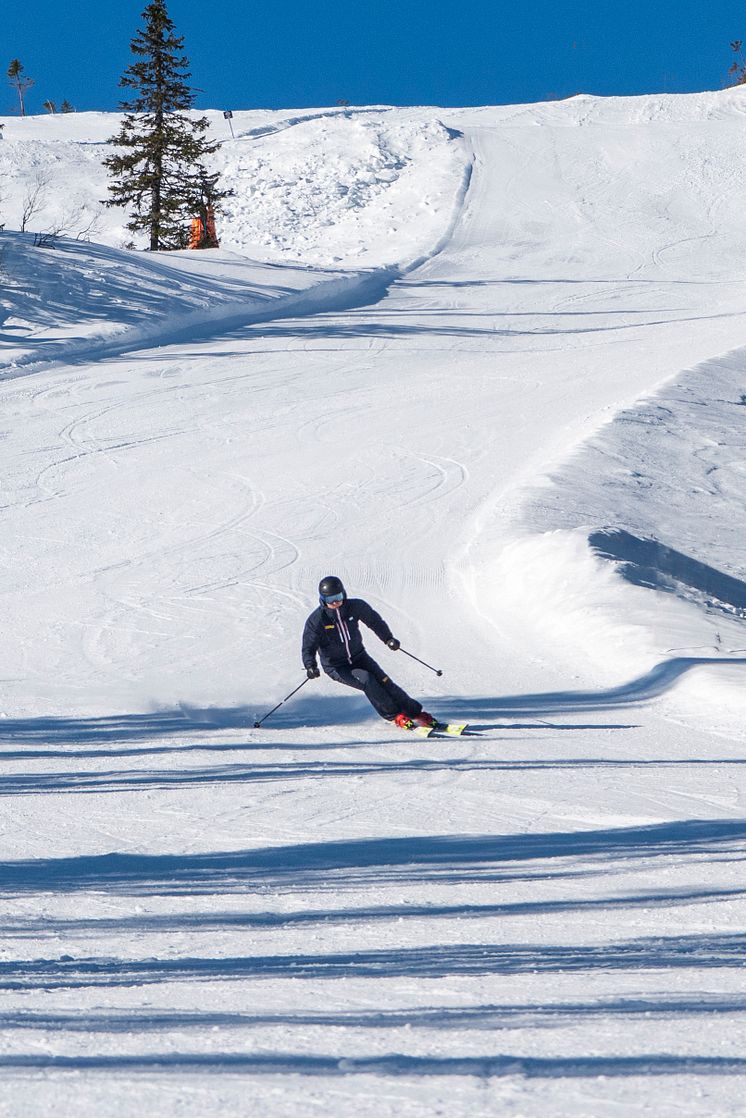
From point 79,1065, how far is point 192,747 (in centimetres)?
439

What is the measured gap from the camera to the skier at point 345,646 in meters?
8.30

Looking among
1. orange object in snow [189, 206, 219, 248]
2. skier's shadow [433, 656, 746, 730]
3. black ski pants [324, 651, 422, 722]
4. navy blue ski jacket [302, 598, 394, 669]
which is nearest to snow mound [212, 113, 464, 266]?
orange object in snow [189, 206, 219, 248]

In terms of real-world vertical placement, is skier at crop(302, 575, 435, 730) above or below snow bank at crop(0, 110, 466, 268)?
below

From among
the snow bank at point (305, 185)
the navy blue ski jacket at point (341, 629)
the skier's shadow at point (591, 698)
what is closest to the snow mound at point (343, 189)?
the snow bank at point (305, 185)

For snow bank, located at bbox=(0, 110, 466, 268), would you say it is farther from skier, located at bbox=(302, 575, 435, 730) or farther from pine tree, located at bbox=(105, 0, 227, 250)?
skier, located at bbox=(302, 575, 435, 730)

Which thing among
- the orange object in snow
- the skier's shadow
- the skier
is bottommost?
the skier's shadow

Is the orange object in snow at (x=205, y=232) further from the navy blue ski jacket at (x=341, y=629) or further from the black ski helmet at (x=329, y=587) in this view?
the black ski helmet at (x=329, y=587)

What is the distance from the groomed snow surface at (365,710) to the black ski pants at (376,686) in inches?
8.2

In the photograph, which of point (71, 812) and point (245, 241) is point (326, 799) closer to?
point (71, 812)

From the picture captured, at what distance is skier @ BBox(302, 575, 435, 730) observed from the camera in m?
8.30

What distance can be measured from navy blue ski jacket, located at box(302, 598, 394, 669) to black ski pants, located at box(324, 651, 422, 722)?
8 centimetres

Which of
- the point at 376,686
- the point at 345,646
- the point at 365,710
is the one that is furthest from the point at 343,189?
the point at 376,686

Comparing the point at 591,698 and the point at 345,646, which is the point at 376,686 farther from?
the point at 591,698

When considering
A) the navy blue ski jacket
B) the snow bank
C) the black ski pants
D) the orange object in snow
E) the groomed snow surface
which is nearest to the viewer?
the groomed snow surface
